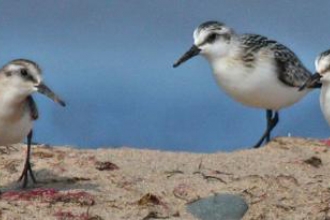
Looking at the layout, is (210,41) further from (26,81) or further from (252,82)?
(26,81)

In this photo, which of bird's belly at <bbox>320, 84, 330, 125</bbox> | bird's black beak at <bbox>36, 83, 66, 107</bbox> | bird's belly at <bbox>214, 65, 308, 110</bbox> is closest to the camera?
bird's black beak at <bbox>36, 83, 66, 107</bbox>

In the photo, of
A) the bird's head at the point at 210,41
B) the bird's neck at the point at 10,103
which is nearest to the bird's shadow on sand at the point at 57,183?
the bird's neck at the point at 10,103

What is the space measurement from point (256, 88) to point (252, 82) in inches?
4.1

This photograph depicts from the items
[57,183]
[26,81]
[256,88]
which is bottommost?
[57,183]

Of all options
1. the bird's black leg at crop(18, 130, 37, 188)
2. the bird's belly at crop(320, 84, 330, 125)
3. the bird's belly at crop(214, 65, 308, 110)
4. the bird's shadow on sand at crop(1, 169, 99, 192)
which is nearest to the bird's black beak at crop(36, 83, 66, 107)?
the bird's black leg at crop(18, 130, 37, 188)

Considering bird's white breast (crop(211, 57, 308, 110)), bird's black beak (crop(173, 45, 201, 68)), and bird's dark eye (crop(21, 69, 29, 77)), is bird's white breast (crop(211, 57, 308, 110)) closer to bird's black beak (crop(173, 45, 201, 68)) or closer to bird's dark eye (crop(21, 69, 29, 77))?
bird's black beak (crop(173, 45, 201, 68))

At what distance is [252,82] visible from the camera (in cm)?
1556

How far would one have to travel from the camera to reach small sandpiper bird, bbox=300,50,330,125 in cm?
1281

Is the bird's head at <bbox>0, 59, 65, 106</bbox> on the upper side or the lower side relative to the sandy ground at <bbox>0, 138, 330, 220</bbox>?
upper

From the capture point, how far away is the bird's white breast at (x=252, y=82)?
15.6 m

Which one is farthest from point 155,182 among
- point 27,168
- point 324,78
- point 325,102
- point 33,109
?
point 324,78

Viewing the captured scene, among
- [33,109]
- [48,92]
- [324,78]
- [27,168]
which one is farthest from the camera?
[324,78]

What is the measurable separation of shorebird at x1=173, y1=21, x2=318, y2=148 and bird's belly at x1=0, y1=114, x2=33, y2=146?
451cm

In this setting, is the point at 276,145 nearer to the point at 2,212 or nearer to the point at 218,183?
the point at 218,183
